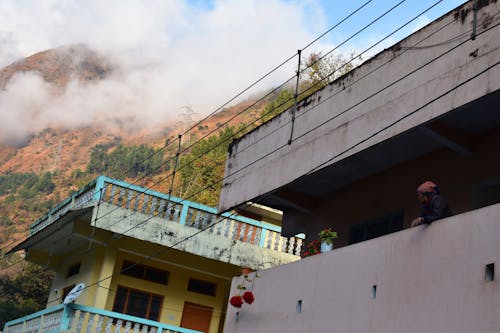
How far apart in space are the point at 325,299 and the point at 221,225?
9.96 metres

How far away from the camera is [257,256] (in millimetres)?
20391

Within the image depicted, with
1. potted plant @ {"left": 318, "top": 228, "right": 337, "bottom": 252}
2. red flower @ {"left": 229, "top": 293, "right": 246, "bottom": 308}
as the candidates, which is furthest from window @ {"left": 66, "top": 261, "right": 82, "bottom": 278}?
potted plant @ {"left": 318, "top": 228, "right": 337, "bottom": 252}

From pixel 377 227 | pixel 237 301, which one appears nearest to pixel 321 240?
pixel 377 227

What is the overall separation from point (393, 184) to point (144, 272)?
34.7ft

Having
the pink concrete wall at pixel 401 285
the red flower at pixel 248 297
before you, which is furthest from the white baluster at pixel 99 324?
the pink concrete wall at pixel 401 285

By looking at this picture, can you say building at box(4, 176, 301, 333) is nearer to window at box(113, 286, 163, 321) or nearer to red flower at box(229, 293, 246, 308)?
window at box(113, 286, 163, 321)

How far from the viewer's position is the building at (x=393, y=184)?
27.4 ft

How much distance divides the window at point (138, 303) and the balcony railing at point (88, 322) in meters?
1.87

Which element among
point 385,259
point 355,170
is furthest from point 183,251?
point 385,259

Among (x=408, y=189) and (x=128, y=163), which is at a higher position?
(x=128, y=163)

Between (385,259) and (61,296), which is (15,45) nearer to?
(61,296)

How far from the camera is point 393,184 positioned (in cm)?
1184

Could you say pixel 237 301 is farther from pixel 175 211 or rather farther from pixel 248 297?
pixel 175 211

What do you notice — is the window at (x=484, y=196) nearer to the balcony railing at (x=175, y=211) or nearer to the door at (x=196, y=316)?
the balcony railing at (x=175, y=211)
